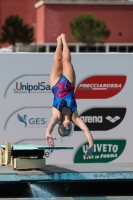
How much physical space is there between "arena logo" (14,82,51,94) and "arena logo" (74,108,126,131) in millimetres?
694

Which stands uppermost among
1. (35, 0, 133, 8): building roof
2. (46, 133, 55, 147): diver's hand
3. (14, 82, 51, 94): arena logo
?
(35, 0, 133, 8): building roof

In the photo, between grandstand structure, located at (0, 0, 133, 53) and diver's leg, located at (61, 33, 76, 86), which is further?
grandstand structure, located at (0, 0, 133, 53)

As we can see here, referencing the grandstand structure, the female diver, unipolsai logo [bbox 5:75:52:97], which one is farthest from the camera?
the grandstand structure

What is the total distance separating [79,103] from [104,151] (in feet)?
2.66

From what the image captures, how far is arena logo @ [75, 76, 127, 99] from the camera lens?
10188mm

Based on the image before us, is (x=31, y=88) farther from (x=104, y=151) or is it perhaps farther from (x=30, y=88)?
(x=104, y=151)

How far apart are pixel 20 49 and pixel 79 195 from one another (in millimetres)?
82128

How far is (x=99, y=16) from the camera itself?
3474 inches

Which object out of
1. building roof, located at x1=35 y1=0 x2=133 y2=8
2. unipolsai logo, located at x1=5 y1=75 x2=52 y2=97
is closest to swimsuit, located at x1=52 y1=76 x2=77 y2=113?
unipolsai logo, located at x1=5 y1=75 x2=52 y2=97

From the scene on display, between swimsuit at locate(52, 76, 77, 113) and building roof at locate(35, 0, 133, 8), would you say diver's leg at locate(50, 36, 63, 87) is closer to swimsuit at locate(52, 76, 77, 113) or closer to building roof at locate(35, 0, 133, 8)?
swimsuit at locate(52, 76, 77, 113)

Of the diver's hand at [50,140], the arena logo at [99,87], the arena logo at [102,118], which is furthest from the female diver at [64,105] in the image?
the arena logo at [102,118]

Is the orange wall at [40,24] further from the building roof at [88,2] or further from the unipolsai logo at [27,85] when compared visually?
the unipolsai logo at [27,85]

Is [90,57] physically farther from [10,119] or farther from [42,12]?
[42,12]

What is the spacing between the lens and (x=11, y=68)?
10031mm
